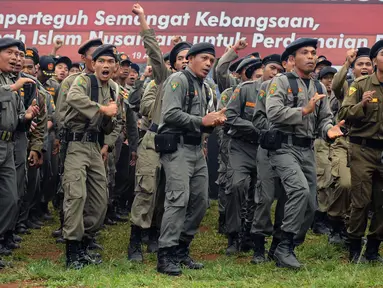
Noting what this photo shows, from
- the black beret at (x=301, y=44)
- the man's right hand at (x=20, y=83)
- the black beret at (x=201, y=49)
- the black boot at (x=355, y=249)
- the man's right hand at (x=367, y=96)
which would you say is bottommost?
the black boot at (x=355, y=249)

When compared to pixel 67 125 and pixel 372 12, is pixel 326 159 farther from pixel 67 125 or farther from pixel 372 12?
pixel 372 12

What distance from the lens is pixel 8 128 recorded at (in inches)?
332

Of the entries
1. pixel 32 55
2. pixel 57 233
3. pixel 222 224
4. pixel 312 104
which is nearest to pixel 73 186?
pixel 312 104

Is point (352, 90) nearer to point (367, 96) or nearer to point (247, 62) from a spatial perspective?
point (367, 96)

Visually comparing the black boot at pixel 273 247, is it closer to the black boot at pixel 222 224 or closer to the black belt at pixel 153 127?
the black belt at pixel 153 127

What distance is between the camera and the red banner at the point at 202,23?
15562 millimetres

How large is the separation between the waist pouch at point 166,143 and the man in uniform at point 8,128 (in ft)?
4.74

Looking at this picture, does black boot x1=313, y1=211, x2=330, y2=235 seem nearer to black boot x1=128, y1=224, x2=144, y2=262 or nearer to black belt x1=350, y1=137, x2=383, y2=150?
black belt x1=350, y1=137, x2=383, y2=150

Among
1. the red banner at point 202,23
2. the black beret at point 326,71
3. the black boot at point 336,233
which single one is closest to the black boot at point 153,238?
the black boot at point 336,233

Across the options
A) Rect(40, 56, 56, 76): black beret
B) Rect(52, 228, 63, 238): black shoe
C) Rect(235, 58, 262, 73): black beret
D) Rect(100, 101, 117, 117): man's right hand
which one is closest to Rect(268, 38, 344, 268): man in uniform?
Rect(100, 101, 117, 117): man's right hand

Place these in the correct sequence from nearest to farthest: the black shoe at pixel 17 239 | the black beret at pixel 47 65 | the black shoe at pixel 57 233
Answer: the black shoe at pixel 17 239, the black shoe at pixel 57 233, the black beret at pixel 47 65

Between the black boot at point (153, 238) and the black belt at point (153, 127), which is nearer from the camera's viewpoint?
the black belt at point (153, 127)

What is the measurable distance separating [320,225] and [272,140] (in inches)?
134

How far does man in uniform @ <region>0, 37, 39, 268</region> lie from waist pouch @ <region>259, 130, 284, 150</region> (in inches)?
98.6
